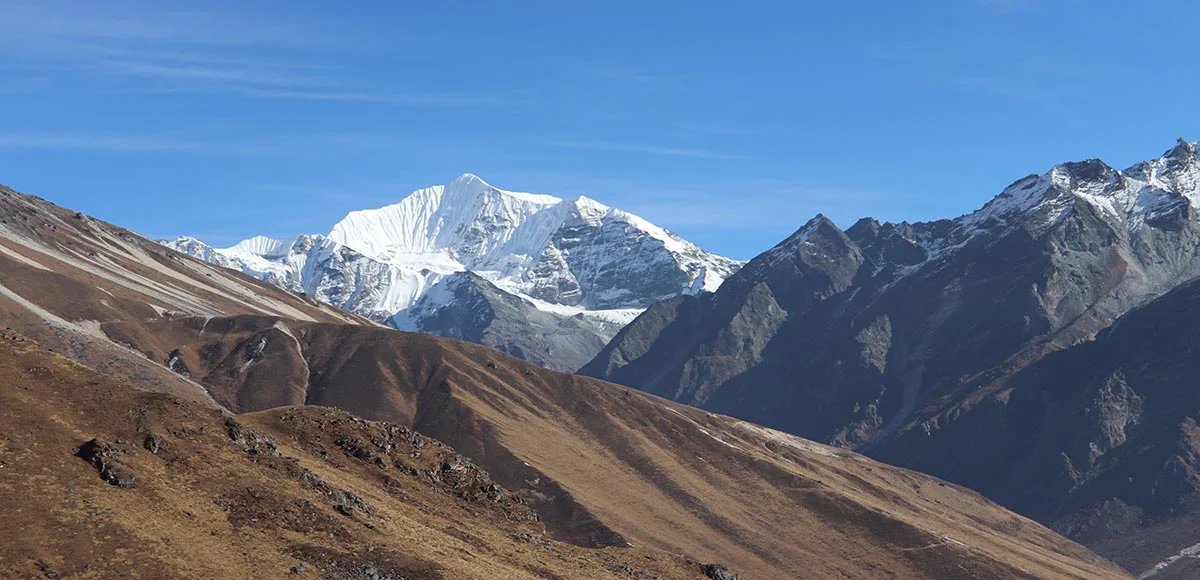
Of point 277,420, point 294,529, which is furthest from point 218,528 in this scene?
point 277,420

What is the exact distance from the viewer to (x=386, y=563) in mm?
106562

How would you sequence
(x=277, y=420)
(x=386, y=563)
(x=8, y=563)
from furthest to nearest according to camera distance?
(x=277, y=420), (x=386, y=563), (x=8, y=563)

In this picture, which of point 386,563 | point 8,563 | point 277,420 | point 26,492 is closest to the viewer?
point 8,563

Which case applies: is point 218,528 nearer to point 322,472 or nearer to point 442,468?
point 322,472

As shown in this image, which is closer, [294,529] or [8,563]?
[8,563]

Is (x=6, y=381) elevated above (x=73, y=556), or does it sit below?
above

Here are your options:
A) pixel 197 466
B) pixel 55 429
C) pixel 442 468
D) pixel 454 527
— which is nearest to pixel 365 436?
pixel 442 468

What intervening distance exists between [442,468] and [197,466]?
114 feet

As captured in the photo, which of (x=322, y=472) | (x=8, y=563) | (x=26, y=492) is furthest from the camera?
(x=322, y=472)

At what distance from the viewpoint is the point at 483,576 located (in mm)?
109625

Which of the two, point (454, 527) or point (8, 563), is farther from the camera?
point (454, 527)

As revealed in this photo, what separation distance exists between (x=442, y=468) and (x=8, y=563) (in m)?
56.7

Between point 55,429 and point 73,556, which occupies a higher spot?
point 55,429

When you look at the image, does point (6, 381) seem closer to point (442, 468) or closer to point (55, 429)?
point (55, 429)
